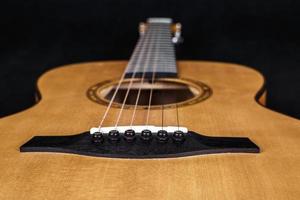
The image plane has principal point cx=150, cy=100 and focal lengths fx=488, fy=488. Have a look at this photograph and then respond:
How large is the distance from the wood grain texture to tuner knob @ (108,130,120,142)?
0.05 metres

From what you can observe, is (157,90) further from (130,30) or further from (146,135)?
(130,30)

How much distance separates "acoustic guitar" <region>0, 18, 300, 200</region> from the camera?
61cm

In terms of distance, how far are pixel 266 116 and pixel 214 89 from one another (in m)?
0.20

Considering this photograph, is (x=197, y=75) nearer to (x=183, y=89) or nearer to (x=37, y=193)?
(x=183, y=89)

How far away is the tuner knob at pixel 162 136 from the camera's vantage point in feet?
2.40

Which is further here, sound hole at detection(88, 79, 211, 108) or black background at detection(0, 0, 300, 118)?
black background at detection(0, 0, 300, 118)

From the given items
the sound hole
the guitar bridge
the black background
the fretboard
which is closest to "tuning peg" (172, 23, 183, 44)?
the fretboard

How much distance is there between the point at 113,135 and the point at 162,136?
0.07 meters

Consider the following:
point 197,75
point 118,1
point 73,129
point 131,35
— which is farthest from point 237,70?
point 118,1

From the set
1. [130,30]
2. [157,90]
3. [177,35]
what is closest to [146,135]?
[157,90]

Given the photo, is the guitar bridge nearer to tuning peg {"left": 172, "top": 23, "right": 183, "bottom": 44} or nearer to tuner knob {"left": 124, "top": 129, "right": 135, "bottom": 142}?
tuner knob {"left": 124, "top": 129, "right": 135, "bottom": 142}

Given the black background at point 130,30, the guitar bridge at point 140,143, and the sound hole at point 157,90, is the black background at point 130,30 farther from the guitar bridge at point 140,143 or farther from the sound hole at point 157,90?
the guitar bridge at point 140,143

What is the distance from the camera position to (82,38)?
1.81 metres

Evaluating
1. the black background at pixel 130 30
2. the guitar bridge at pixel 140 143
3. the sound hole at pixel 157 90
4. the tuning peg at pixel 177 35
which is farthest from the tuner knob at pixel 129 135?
the black background at pixel 130 30
